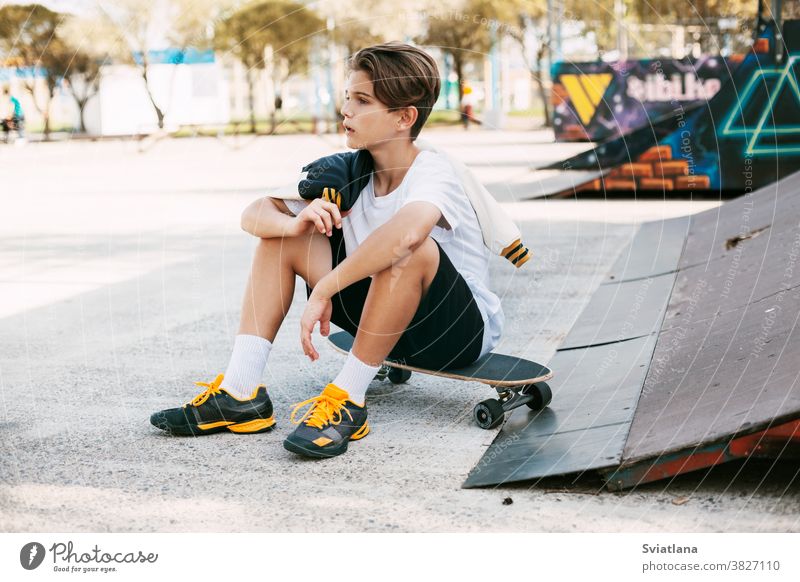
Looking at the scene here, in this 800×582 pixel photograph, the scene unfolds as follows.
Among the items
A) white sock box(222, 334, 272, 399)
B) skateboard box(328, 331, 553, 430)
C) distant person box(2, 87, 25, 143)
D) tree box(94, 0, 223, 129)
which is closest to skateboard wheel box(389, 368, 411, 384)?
skateboard box(328, 331, 553, 430)

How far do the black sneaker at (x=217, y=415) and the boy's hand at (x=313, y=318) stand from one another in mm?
319

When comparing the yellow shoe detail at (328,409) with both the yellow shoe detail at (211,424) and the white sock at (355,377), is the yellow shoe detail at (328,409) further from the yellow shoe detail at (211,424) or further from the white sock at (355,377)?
the yellow shoe detail at (211,424)

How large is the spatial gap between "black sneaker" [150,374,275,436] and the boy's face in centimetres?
87

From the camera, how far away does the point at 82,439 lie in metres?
3.33

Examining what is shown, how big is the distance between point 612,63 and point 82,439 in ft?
47.6

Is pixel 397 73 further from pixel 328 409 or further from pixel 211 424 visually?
pixel 211 424

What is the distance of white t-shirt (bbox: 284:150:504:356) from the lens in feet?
10.5

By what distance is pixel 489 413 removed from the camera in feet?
10.8

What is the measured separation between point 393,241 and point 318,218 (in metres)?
0.27

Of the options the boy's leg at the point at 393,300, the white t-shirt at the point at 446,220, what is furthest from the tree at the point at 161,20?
the boy's leg at the point at 393,300

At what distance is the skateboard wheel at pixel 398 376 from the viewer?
396cm

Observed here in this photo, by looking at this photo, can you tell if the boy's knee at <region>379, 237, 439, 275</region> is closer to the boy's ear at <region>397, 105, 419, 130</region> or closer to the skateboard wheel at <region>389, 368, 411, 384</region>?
the boy's ear at <region>397, 105, 419, 130</region>

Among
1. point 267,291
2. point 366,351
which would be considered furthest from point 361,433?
point 267,291
